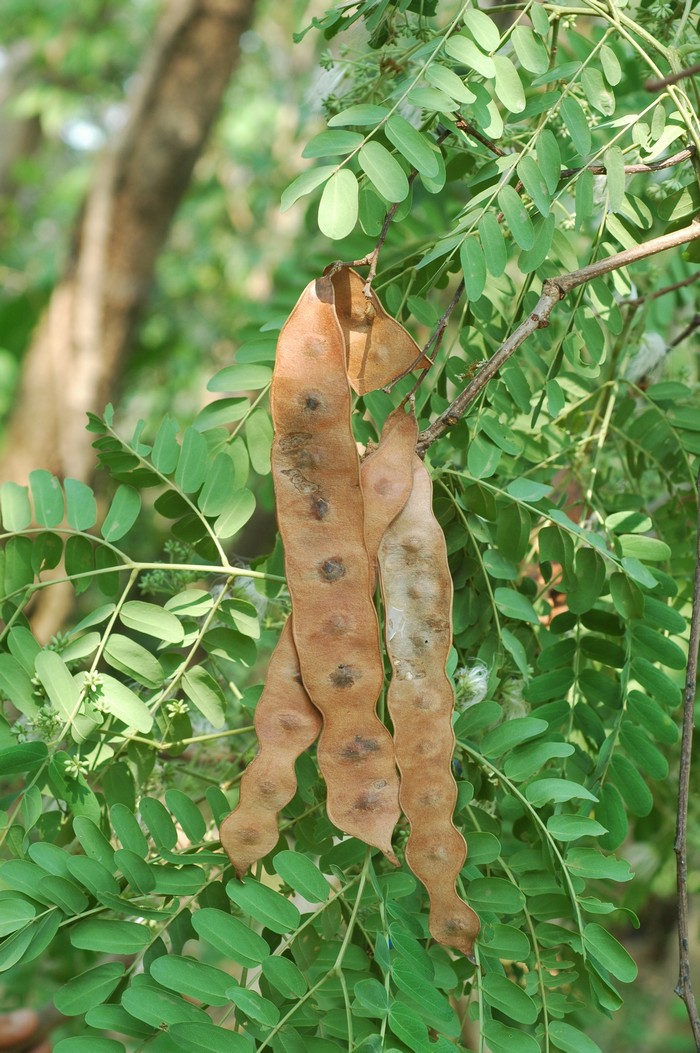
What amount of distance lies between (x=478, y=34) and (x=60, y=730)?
22.2 inches

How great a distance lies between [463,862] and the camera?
→ 0.64m

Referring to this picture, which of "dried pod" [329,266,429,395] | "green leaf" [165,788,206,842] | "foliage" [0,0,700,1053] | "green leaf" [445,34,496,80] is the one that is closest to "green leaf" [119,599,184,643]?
"foliage" [0,0,700,1053]

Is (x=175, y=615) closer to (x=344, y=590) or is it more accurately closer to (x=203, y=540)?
(x=203, y=540)

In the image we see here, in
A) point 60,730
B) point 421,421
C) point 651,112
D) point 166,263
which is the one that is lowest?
point 166,263

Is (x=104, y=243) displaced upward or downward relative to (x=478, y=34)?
downward

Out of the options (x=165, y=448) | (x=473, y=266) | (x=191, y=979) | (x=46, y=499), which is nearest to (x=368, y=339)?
(x=473, y=266)

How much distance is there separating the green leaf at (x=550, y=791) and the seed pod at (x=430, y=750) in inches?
2.5

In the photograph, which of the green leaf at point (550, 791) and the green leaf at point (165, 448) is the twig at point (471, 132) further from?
the green leaf at point (550, 791)

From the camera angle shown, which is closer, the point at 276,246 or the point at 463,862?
the point at 463,862

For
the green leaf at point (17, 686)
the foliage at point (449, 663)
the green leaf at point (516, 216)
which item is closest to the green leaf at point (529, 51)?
the foliage at point (449, 663)

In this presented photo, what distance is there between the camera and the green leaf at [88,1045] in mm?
581

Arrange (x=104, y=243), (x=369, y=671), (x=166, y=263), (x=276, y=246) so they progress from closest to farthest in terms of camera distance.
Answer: (x=369, y=671) < (x=104, y=243) < (x=276, y=246) < (x=166, y=263)

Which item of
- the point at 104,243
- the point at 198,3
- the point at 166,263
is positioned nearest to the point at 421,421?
the point at 104,243

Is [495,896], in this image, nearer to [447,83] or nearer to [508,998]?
[508,998]
